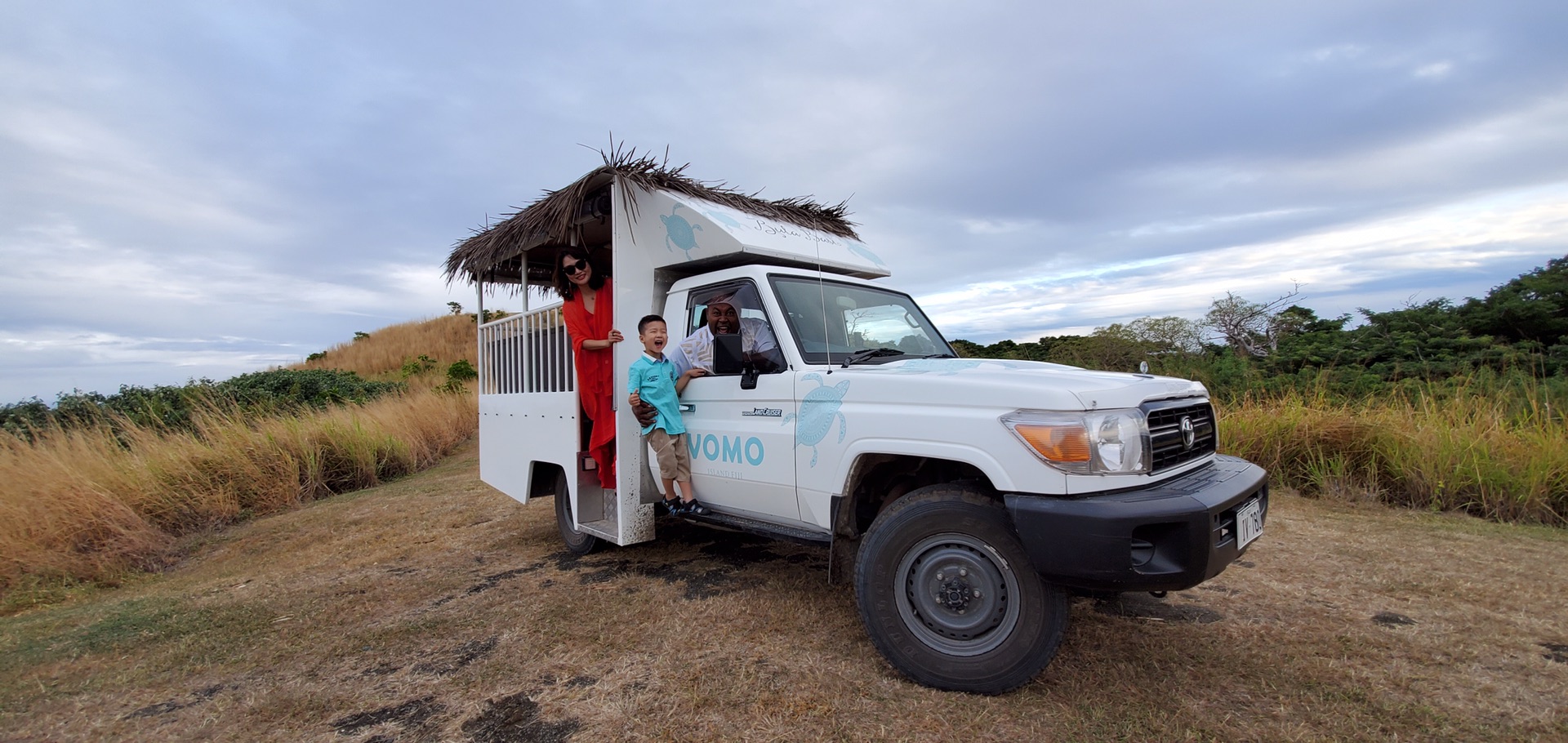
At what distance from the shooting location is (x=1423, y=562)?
456 cm

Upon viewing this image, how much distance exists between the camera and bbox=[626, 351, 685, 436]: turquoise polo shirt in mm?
4098

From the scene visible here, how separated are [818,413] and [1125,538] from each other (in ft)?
4.76

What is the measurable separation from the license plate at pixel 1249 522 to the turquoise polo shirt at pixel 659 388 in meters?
2.77

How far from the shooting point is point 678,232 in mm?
4418

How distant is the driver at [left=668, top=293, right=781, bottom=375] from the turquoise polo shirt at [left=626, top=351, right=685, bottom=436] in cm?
13

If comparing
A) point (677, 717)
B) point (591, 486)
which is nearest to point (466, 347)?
point (591, 486)

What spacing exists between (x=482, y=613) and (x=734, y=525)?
158cm

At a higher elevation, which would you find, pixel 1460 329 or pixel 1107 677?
pixel 1460 329

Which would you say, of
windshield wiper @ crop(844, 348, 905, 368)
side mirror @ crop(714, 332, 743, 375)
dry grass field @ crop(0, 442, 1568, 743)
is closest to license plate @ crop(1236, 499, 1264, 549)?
dry grass field @ crop(0, 442, 1568, 743)

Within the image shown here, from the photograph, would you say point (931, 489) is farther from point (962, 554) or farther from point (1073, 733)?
point (1073, 733)

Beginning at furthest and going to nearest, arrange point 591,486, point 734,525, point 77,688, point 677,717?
→ 1. point 591,486
2. point 734,525
3. point 77,688
4. point 677,717

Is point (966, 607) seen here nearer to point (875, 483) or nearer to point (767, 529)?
point (875, 483)

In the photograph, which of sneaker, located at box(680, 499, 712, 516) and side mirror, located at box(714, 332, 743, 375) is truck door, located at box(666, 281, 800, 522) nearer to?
sneaker, located at box(680, 499, 712, 516)

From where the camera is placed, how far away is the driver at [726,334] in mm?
3854
